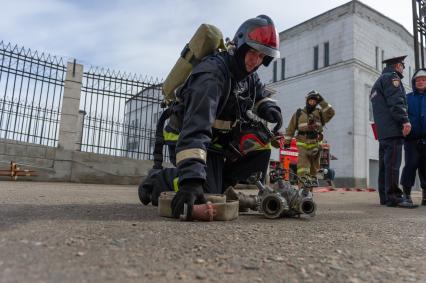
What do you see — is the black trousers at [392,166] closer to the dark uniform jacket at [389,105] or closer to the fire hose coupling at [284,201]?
the dark uniform jacket at [389,105]

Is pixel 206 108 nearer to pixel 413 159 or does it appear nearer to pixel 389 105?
pixel 389 105

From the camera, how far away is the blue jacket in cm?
449

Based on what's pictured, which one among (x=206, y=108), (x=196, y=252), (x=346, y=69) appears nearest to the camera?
(x=196, y=252)

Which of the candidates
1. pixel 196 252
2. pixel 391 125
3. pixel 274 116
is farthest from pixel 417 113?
pixel 196 252

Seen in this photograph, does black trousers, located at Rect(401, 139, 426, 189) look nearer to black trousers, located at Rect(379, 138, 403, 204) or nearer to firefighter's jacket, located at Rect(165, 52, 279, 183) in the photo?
black trousers, located at Rect(379, 138, 403, 204)

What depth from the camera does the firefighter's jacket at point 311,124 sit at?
607 cm

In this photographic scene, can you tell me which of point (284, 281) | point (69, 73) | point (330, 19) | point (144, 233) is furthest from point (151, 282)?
point (330, 19)

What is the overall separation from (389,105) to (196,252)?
375cm

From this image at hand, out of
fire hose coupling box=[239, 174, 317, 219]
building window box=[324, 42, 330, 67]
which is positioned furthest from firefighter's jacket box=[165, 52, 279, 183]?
building window box=[324, 42, 330, 67]

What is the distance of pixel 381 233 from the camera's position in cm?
192

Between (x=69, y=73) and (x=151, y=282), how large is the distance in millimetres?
8450

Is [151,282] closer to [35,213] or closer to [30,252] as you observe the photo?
[30,252]

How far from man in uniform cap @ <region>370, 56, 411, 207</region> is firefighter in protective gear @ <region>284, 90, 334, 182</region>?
1.52 meters

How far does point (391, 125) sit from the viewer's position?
4.32 metres
